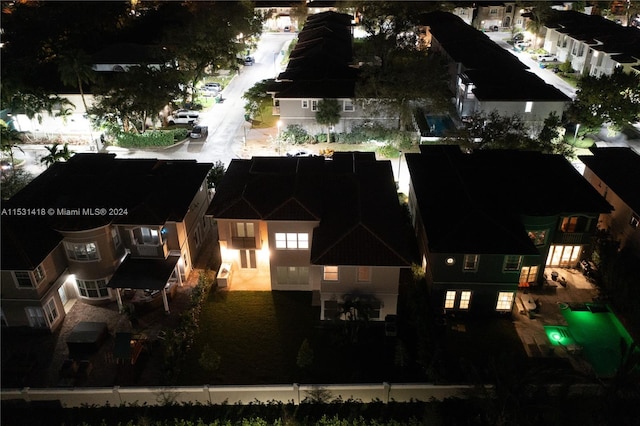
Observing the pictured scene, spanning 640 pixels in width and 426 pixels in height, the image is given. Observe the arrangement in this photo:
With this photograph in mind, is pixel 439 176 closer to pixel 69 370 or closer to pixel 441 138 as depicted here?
pixel 441 138

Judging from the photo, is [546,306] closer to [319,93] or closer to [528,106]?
[528,106]

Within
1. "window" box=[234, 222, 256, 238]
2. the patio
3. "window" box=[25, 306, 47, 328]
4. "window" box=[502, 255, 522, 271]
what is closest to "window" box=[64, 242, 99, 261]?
"window" box=[25, 306, 47, 328]

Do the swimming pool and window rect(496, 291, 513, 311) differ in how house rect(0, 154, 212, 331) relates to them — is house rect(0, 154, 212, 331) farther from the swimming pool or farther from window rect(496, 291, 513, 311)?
the swimming pool

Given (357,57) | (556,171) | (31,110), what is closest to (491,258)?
(556,171)

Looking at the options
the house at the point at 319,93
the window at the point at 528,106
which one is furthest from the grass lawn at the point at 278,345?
the window at the point at 528,106

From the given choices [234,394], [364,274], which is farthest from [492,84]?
[234,394]

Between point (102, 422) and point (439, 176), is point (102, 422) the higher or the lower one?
the lower one
